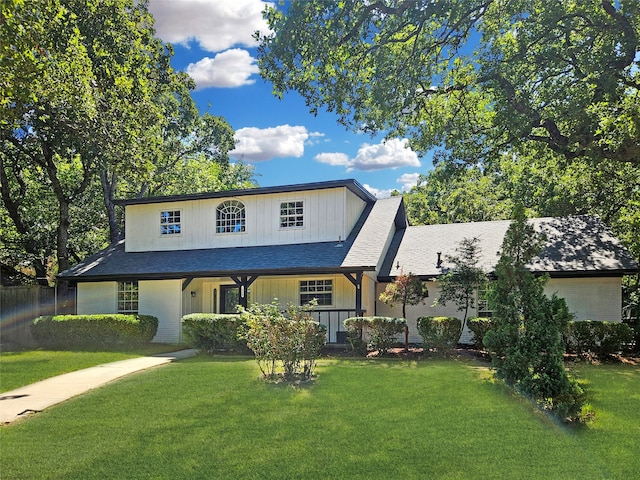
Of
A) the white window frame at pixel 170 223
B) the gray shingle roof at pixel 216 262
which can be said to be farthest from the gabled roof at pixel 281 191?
the gray shingle roof at pixel 216 262

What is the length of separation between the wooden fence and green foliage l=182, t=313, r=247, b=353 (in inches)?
268

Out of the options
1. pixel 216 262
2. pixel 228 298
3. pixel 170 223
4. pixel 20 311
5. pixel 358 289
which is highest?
pixel 170 223

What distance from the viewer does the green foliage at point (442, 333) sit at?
13102 millimetres

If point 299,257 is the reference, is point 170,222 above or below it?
above

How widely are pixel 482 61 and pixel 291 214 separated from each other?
8.09m

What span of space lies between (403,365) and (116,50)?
14090 millimetres

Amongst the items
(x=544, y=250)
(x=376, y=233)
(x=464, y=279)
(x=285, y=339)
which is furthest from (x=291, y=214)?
(x=285, y=339)

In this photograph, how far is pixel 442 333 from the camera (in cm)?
1311

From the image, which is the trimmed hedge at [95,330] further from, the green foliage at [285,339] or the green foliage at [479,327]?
the green foliage at [479,327]

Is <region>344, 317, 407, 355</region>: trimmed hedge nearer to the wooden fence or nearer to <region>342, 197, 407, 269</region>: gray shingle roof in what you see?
<region>342, 197, 407, 269</region>: gray shingle roof

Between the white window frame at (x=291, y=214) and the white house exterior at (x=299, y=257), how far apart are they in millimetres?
37

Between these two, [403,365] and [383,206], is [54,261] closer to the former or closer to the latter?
[383,206]

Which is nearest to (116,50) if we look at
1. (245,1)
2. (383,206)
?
(245,1)

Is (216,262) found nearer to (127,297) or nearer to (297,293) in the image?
(297,293)
